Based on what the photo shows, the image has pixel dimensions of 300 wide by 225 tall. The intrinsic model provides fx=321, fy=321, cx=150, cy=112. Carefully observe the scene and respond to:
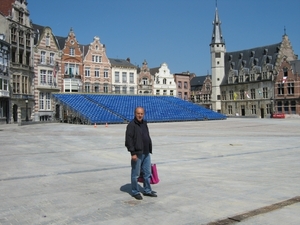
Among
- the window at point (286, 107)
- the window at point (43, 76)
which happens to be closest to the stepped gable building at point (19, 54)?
the window at point (43, 76)

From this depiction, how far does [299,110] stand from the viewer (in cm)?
6200

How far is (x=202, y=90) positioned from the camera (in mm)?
86625

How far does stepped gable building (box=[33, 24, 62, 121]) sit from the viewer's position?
159ft

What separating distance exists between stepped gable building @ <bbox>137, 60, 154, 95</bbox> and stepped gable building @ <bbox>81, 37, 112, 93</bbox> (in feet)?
25.7

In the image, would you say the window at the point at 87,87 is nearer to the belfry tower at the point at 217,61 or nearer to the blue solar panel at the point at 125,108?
the blue solar panel at the point at 125,108

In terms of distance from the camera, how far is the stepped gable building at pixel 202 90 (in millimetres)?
85188

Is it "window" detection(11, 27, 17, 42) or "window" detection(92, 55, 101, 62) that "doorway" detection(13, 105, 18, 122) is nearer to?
"window" detection(11, 27, 17, 42)

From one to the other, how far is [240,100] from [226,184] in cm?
6813

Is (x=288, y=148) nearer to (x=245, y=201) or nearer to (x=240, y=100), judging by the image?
(x=245, y=201)

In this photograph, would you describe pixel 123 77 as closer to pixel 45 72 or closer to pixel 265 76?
pixel 45 72

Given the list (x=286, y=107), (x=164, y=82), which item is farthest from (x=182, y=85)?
(x=286, y=107)

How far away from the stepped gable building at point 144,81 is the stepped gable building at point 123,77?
1.87m

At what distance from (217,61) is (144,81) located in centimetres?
2227

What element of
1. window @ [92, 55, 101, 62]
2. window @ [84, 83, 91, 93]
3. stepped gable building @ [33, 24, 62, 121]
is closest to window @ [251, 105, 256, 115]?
window @ [92, 55, 101, 62]
